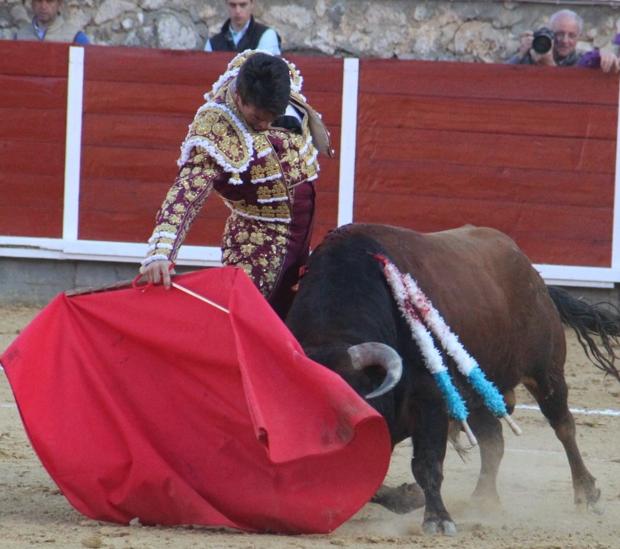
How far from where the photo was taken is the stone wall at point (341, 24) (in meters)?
8.35

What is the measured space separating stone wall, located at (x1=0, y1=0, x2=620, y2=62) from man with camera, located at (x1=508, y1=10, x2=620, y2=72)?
426 mm

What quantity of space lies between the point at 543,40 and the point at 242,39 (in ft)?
5.27

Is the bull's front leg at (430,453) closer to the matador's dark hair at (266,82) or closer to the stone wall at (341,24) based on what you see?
the matador's dark hair at (266,82)

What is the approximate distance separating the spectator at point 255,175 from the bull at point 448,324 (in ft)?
0.50

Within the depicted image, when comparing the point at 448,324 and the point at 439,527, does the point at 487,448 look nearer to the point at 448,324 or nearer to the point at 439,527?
the point at 448,324

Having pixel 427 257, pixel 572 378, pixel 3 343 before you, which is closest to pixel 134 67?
pixel 3 343

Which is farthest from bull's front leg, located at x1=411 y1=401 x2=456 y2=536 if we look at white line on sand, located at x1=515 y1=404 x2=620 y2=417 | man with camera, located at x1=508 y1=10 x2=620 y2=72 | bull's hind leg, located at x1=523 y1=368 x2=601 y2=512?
man with camera, located at x1=508 y1=10 x2=620 y2=72

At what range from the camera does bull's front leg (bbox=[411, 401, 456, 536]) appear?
3771mm

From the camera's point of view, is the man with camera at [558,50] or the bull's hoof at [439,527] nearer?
the bull's hoof at [439,527]

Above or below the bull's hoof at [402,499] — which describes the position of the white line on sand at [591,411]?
below

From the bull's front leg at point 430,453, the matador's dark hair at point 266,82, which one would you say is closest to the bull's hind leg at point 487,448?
the bull's front leg at point 430,453

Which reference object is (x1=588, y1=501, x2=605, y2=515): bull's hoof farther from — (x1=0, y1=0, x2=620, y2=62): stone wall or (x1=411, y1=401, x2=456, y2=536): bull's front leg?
(x1=0, y1=0, x2=620, y2=62): stone wall

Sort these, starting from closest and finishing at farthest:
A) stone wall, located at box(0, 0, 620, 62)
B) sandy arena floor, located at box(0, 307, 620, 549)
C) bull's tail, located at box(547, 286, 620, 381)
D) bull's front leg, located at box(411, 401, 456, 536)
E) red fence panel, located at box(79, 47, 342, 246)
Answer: sandy arena floor, located at box(0, 307, 620, 549)
bull's front leg, located at box(411, 401, 456, 536)
bull's tail, located at box(547, 286, 620, 381)
red fence panel, located at box(79, 47, 342, 246)
stone wall, located at box(0, 0, 620, 62)

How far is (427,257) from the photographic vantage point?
419cm
